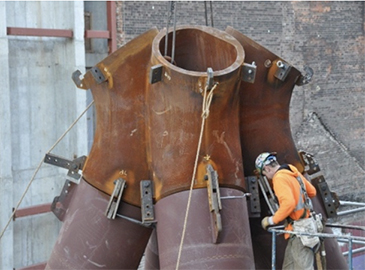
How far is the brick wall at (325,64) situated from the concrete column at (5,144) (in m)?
5.48

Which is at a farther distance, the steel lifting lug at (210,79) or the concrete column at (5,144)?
A: the concrete column at (5,144)

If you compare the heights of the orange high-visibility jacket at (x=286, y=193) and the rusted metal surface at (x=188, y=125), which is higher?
the rusted metal surface at (x=188, y=125)

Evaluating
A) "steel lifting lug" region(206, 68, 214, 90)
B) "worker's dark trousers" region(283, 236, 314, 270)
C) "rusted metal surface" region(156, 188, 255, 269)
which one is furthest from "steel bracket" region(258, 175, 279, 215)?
"steel lifting lug" region(206, 68, 214, 90)

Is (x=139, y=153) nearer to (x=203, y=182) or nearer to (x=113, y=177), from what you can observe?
(x=113, y=177)

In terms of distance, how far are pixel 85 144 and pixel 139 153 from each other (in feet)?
22.3

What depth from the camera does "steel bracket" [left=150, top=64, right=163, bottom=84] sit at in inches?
250

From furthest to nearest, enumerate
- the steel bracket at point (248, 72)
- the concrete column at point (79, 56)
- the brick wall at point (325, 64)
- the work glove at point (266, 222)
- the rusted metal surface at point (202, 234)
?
the brick wall at point (325, 64)
the concrete column at point (79, 56)
the work glove at point (266, 222)
the steel bracket at point (248, 72)
the rusted metal surface at point (202, 234)

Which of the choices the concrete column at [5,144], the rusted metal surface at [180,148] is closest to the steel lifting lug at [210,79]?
the rusted metal surface at [180,148]

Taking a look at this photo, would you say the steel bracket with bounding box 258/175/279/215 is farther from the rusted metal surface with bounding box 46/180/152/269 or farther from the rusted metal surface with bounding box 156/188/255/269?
the rusted metal surface with bounding box 46/180/152/269

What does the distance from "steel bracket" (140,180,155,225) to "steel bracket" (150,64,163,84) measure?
1.04 metres

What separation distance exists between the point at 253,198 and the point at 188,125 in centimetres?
108

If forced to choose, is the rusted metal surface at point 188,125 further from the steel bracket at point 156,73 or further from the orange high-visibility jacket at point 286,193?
the orange high-visibility jacket at point 286,193

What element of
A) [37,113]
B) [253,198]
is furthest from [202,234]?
[37,113]

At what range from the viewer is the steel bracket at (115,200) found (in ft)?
22.4
